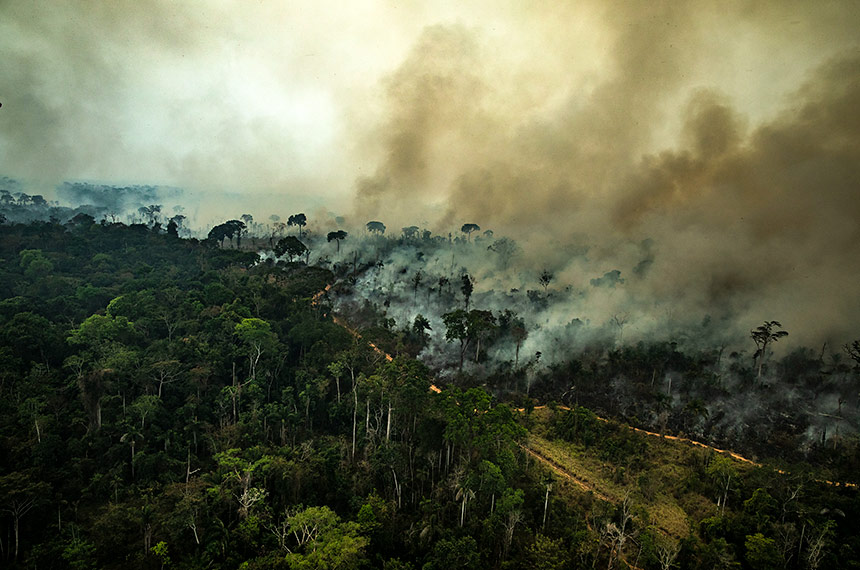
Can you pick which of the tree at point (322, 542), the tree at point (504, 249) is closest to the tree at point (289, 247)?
the tree at point (504, 249)

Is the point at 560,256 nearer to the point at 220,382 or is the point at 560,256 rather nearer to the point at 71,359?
the point at 220,382

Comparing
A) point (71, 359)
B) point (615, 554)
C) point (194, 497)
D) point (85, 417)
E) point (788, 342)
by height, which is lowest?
point (615, 554)

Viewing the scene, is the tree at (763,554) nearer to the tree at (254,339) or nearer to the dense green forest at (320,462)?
the dense green forest at (320,462)

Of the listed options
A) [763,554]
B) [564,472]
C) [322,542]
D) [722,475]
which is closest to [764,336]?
[722,475]

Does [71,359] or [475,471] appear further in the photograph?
[71,359]

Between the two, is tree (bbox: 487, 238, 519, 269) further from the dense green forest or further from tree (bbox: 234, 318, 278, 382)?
tree (bbox: 234, 318, 278, 382)

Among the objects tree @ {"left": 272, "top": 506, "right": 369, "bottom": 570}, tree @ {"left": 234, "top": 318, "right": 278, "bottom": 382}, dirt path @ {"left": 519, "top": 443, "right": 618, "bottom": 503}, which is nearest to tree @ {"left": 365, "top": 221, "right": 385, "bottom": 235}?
tree @ {"left": 234, "top": 318, "right": 278, "bottom": 382}

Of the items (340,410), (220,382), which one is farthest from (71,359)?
(340,410)
